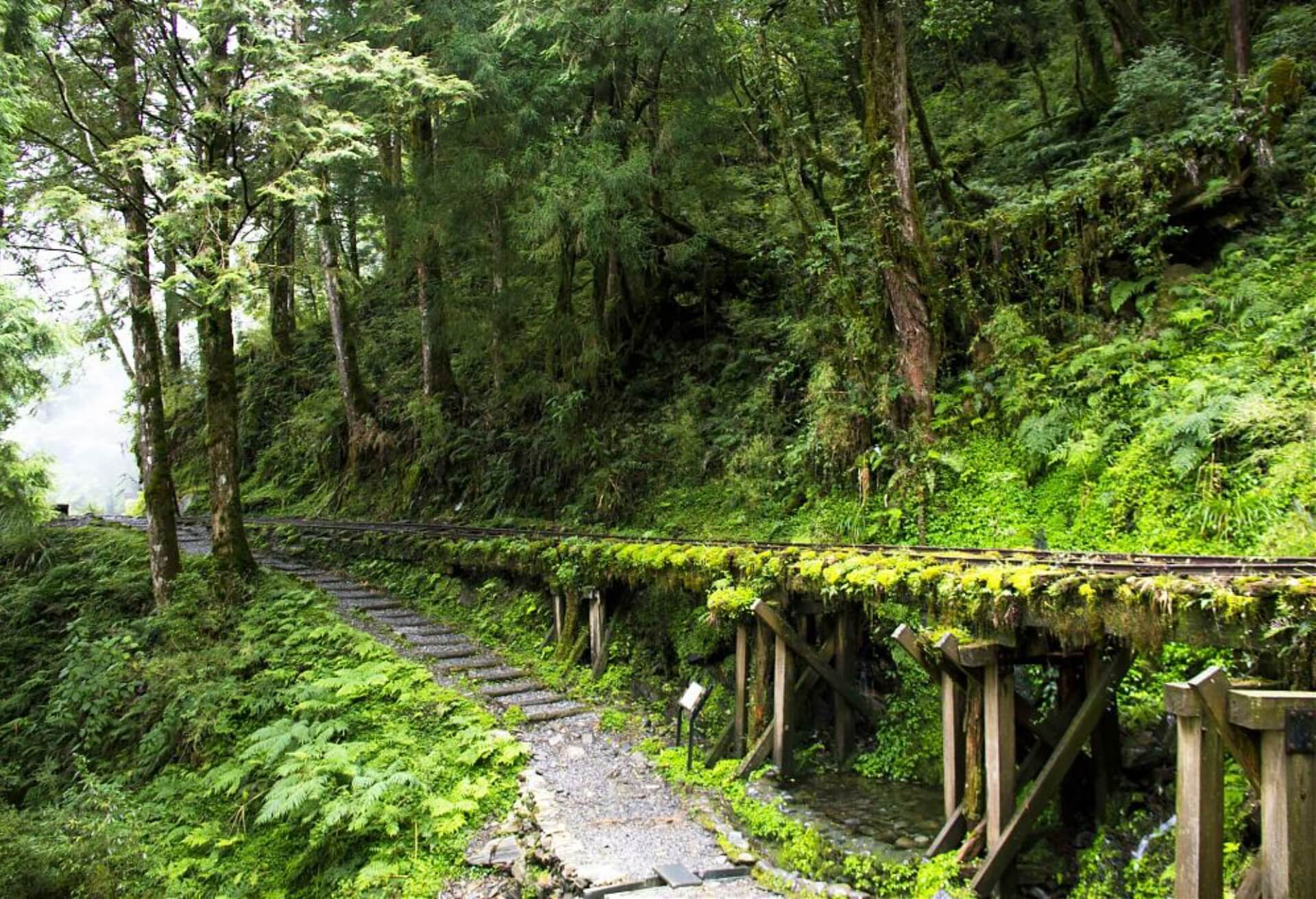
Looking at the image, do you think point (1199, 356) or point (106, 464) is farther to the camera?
point (106, 464)

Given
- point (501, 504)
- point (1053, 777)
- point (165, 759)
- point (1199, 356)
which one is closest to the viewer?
point (1053, 777)

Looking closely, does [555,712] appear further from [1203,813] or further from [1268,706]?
[1268,706]

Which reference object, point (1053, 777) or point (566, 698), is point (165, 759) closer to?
point (566, 698)

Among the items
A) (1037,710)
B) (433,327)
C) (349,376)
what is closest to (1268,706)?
(1037,710)

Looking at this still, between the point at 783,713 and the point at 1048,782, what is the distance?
3158mm

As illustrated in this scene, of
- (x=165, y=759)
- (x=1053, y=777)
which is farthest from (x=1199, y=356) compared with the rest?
(x=165, y=759)

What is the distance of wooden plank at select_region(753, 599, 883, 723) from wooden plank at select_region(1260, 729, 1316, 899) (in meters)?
4.96

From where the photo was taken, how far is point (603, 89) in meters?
16.3

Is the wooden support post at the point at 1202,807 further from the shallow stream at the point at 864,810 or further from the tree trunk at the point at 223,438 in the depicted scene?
the tree trunk at the point at 223,438

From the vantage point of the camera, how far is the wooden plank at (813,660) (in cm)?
876

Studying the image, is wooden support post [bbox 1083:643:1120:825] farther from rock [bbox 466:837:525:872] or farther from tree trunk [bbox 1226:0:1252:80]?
tree trunk [bbox 1226:0:1252:80]

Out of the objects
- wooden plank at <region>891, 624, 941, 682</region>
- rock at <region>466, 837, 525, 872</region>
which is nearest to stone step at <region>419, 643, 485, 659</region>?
rock at <region>466, 837, 525, 872</region>

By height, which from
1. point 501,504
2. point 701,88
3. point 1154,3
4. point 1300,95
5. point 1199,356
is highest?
point 1154,3

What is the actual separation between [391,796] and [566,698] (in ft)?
10.5
